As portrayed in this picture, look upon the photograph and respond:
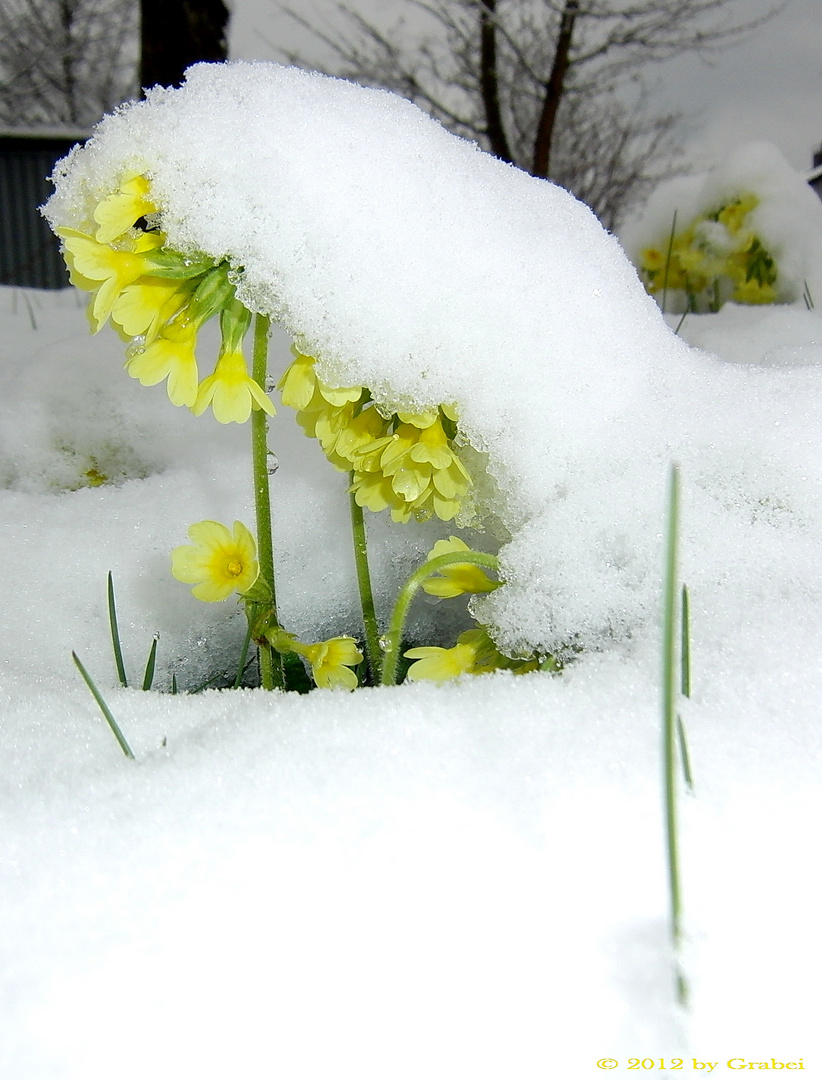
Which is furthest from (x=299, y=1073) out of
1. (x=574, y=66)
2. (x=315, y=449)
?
(x=574, y=66)

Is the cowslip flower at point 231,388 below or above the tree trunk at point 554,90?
below

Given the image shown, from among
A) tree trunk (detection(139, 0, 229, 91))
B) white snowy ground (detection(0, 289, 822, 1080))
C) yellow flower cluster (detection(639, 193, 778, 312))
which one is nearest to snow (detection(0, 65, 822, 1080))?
white snowy ground (detection(0, 289, 822, 1080))

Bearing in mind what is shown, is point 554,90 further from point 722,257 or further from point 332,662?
point 332,662

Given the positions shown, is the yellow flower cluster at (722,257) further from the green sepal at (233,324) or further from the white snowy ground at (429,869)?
the white snowy ground at (429,869)

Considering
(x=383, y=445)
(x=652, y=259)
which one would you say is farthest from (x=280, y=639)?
(x=652, y=259)

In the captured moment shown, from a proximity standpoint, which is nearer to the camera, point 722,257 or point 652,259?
point 722,257

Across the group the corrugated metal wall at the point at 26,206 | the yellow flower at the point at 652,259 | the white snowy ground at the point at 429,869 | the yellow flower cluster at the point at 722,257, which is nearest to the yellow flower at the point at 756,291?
the yellow flower cluster at the point at 722,257

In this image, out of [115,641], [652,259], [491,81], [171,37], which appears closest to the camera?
[115,641]
